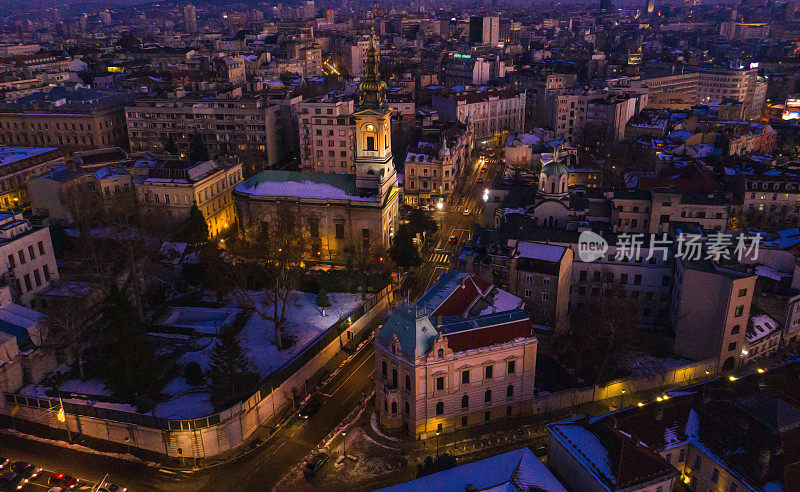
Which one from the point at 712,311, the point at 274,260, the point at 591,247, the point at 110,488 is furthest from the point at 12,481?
the point at 712,311

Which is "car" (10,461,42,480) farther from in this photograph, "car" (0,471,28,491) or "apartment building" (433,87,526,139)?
"apartment building" (433,87,526,139)

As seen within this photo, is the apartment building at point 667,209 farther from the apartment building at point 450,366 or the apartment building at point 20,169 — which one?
the apartment building at point 20,169

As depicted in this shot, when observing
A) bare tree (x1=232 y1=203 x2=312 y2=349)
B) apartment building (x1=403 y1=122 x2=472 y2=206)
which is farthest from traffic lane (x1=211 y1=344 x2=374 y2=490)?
apartment building (x1=403 y1=122 x2=472 y2=206)

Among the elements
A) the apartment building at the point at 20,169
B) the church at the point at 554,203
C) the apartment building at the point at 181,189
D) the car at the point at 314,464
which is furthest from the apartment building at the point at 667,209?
the apartment building at the point at 20,169

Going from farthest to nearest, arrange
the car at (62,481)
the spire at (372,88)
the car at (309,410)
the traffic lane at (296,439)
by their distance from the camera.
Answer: the spire at (372,88)
the car at (309,410)
the traffic lane at (296,439)
the car at (62,481)

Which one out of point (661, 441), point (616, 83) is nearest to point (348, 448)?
point (661, 441)

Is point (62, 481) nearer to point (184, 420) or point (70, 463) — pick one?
point (70, 463)
